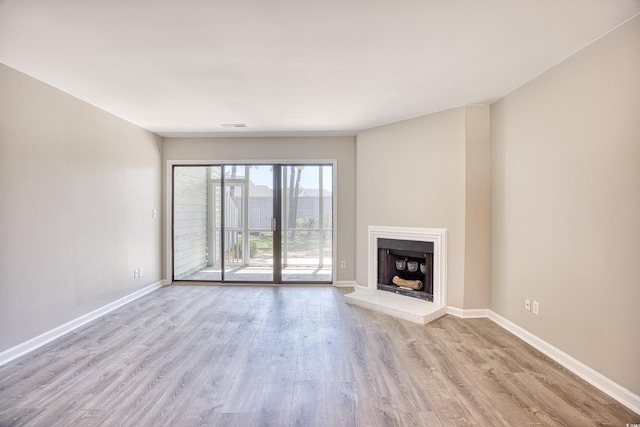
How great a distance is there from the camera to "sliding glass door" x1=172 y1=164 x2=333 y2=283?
16.2 feet

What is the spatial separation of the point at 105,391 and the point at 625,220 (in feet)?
12.6

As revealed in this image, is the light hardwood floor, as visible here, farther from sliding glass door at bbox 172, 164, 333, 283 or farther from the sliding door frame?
sliding glass door at bbox 172, 164, 333, 283

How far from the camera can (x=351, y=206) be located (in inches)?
189

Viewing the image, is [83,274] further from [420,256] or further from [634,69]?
[634,69]

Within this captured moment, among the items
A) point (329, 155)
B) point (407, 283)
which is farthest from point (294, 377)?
point (329, 155)

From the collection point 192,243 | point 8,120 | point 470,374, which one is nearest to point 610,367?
point 470,374

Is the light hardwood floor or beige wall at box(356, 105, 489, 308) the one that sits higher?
beige wall at box(356, 105, 489, 308)

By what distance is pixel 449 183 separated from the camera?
140 inches

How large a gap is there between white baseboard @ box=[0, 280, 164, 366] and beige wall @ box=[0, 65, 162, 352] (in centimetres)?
6

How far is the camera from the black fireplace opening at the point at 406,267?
3.83 metres

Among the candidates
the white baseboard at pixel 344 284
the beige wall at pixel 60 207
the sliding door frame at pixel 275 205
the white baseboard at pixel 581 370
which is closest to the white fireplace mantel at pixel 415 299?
the white baseboard at pixel 344 284

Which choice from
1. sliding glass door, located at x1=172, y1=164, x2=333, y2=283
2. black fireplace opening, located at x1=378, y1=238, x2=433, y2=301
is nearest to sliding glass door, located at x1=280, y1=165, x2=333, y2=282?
sliding glass door, located at x1=172, y1=164, x2=333, y2=283

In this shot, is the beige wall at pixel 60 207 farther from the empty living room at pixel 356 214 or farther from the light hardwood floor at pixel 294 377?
the light hardwood floor at pixel 294 377

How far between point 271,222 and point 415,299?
2.62m
